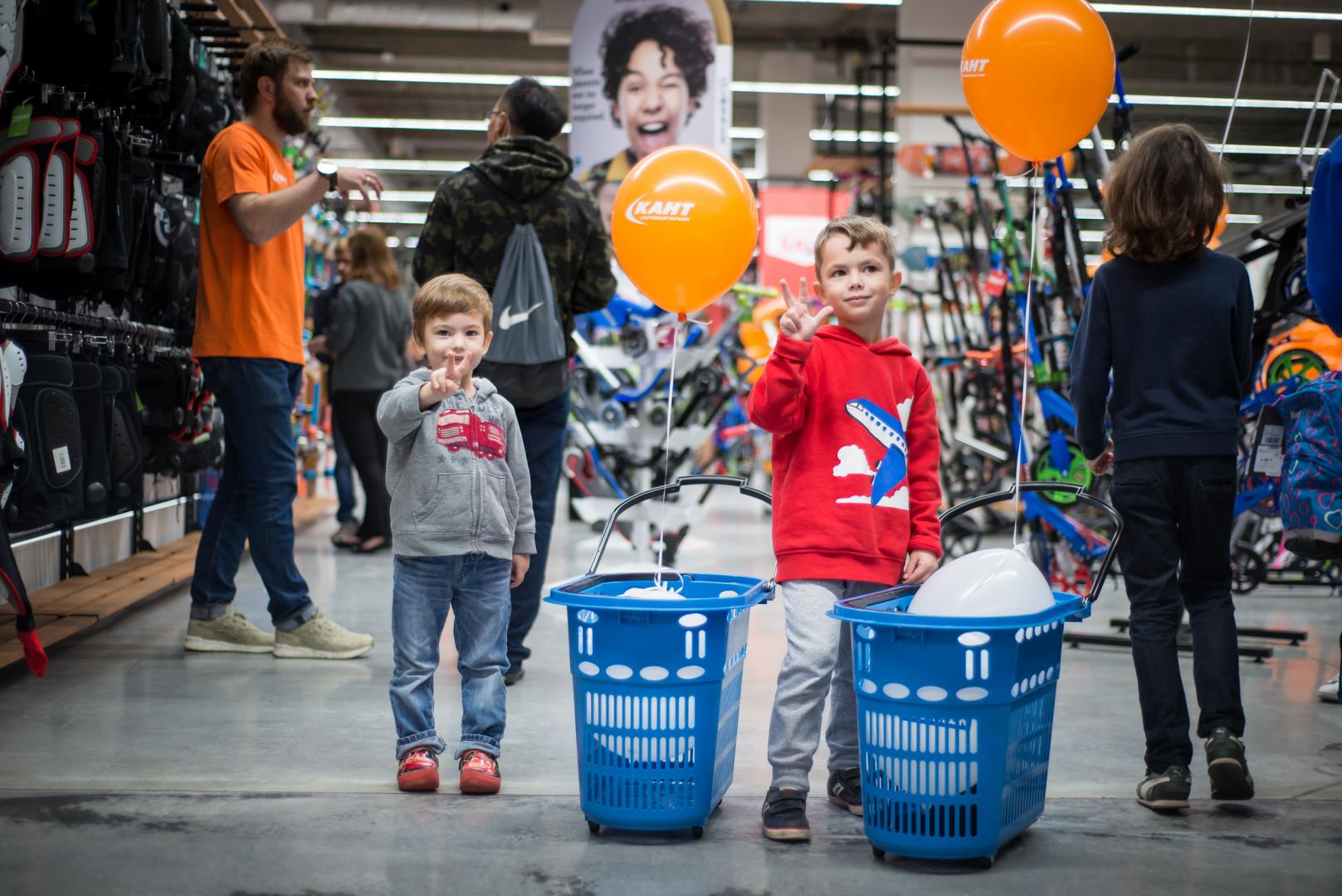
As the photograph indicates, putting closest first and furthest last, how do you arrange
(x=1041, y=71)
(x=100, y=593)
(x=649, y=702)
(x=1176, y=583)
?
(x=649, y=702) < (x=1176, y=583) < (x=1041, y=71) < (x=100, y=593)

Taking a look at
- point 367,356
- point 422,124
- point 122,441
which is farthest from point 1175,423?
point 422,124

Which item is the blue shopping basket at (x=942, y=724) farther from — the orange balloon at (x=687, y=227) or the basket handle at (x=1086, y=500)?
Result: the orange balloon at (x=687, y=227)

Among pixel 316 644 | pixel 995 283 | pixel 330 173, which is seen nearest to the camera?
pixel 330 173

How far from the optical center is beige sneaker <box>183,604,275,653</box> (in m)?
4.11

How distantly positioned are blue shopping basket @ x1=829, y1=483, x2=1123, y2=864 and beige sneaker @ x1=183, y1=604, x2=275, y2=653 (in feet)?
8.10

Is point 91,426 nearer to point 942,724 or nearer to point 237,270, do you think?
point 237,270

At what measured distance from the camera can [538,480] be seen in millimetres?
3688

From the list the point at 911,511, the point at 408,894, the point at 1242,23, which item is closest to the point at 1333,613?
the point at 911,511

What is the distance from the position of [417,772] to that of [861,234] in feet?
4.68

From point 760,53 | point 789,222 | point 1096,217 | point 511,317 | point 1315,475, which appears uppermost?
point 760,53

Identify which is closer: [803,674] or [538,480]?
[803,674]

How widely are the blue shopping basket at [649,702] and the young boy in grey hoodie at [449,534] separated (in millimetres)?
397

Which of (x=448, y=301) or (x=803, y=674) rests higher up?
(x=448, y=301)

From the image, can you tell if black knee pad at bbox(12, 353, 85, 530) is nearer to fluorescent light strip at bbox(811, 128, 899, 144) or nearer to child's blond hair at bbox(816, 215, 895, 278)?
child's blond hair at bbox(816, 215, 895, 278)
